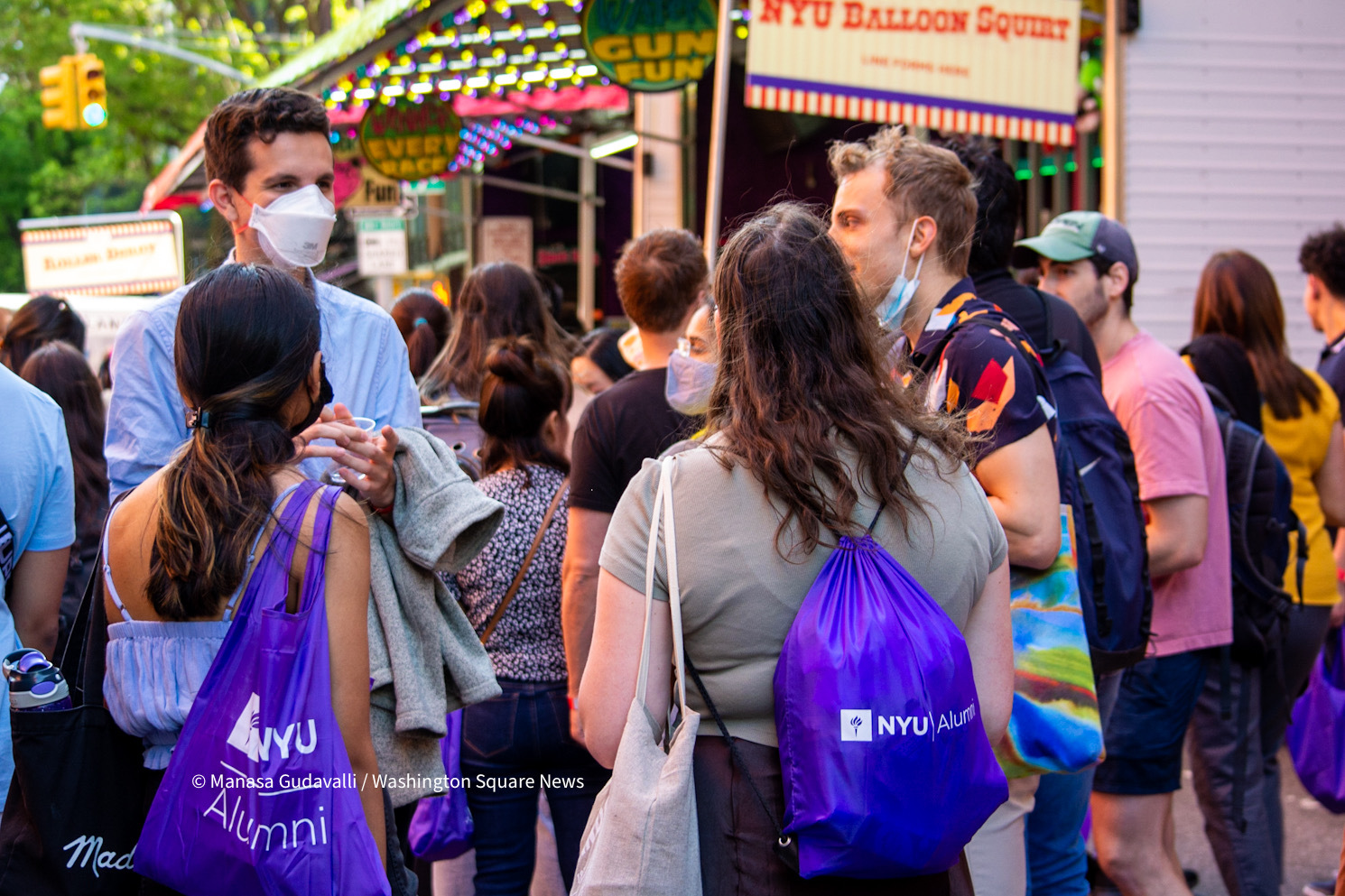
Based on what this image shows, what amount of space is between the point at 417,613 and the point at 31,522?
1083mm

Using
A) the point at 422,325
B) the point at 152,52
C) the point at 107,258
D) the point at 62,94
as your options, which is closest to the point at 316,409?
the point at 422,325

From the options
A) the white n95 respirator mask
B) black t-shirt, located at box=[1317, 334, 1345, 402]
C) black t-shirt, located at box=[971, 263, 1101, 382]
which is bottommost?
black t-shirt, located at box=[1317, 334, 1345, 402]

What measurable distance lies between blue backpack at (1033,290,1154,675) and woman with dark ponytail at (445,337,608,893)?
1.49 metres

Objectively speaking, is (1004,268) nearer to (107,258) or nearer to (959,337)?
(959,337)

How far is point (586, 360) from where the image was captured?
5.70 meters

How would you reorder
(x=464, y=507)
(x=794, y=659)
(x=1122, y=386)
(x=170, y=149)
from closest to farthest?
1. (x=794, y=659)
2. (x=464, y=507)
3. (x=1122, y=386)
4. (x=170, y=149)

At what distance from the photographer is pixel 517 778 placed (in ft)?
11.7

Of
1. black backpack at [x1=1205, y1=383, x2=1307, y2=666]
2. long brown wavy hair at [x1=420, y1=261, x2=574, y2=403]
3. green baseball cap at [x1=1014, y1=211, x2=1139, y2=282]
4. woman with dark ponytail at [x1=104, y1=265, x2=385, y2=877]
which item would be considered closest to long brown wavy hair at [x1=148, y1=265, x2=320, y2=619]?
woman with dark ponytail at [x1=104, y1=265, x2=385, y2=877]

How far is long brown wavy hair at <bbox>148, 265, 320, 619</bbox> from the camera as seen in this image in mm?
2070

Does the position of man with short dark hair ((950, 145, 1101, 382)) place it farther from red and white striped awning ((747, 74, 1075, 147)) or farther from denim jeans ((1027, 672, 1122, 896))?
red and white striped awning ((747, 74, 1075, 147))

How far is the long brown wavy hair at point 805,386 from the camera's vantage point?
2012mm

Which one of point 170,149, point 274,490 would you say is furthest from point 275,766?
point 170,149

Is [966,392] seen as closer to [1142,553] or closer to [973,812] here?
[1142,553]

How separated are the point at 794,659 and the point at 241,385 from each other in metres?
1.08
